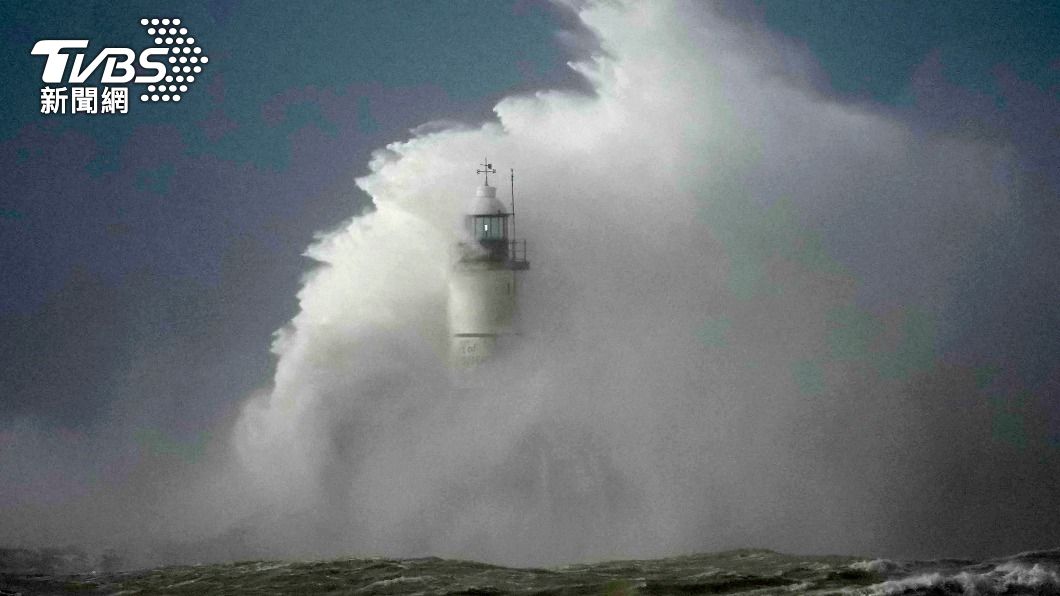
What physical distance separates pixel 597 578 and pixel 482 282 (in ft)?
52.7

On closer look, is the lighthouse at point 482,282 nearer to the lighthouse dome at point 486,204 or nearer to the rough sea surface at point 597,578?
the lighthouse dome at point 486,204

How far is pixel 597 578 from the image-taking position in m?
26.9

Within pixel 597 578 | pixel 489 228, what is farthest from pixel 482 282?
pixel 597 578

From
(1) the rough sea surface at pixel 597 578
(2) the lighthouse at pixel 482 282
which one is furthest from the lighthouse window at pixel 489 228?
(1) the rough sea surface at pixel 597 578

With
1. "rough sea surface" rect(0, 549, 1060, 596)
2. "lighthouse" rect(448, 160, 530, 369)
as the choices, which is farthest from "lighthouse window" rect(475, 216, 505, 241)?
"rough sea surface" rect(0, 549, 1060, 596)

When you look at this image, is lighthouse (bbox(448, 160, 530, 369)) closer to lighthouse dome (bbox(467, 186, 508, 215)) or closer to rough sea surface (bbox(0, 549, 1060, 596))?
lighthouse dome (bbox(467, 186, 508, 215))

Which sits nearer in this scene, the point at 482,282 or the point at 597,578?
the point at 597,578

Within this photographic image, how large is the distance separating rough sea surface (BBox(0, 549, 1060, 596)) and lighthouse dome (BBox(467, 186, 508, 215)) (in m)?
14.3

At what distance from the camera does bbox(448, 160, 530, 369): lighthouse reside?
40.8 metres

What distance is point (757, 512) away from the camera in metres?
36.0

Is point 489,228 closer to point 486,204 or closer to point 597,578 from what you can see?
point 486,204

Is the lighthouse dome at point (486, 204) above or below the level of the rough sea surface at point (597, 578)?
above

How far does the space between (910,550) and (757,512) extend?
460 cm

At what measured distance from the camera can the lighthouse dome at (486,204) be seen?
1631 inches
